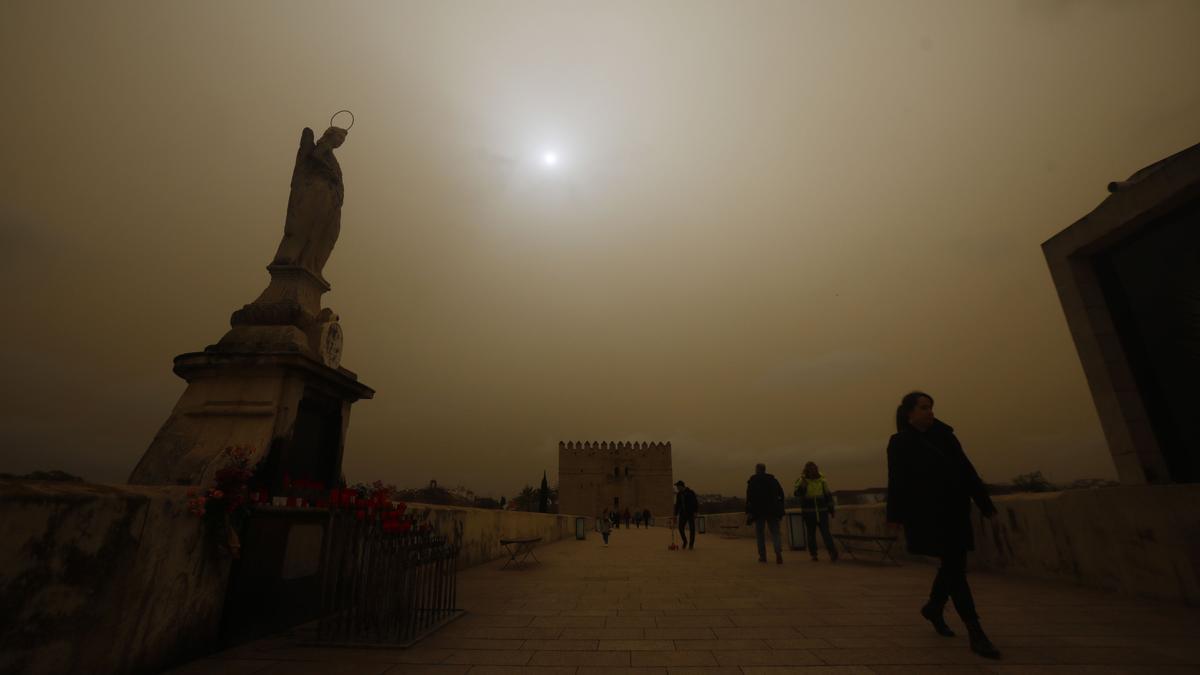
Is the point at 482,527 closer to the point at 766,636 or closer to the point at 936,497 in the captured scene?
the point at 766,636

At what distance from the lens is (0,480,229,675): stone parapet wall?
7.64 ft

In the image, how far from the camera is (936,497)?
3586mm

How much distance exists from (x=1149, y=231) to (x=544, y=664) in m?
6.60

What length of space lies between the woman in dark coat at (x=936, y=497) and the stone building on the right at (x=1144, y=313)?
2676mm

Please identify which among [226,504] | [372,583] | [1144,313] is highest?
[1144,313]

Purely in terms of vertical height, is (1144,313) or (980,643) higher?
(1144,313)

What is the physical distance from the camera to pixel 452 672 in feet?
9.93


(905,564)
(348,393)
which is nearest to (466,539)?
(348,393)

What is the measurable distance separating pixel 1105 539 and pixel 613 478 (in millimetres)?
51390

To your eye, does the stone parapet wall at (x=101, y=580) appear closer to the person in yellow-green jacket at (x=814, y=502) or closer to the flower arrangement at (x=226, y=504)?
the flower arrangement at (x=226, y=504)

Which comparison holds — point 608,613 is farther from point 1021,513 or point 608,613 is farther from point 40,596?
point 1021,513

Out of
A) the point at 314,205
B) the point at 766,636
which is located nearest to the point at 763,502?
the point at 766,636

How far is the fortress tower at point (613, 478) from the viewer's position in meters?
53.4

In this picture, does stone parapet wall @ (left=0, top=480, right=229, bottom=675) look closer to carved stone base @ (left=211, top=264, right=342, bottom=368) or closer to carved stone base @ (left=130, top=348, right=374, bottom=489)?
carved stone base @ (left=130, top=348, right=374, bottom=489)
